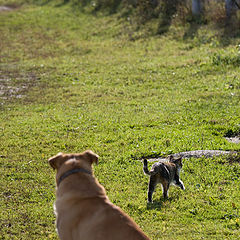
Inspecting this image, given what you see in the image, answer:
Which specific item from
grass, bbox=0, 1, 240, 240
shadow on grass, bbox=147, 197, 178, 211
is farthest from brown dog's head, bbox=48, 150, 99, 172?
shadow on grass, bbox=147, 197, 178, 211

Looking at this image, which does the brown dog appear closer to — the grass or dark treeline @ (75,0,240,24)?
the grass

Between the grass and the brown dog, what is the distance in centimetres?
201

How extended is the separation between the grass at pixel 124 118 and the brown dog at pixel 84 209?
2.01m

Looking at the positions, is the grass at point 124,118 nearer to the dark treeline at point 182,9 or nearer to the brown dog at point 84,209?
the dark treeline at point 182,9

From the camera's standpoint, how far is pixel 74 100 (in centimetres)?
1616

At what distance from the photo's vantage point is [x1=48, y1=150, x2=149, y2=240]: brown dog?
17.2ft

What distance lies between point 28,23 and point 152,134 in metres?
20.0

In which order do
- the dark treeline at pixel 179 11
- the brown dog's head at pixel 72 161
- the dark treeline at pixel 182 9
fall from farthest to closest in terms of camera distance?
the dark treeline at pixel 182 9, the dark treeline at pixel 179 11, the brown dog's head at pixel 72 161

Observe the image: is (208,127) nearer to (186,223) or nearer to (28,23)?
(186,223)

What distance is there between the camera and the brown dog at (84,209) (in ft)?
17.2

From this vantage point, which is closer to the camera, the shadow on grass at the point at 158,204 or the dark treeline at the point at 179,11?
the shadow on grass at the point at 158,204

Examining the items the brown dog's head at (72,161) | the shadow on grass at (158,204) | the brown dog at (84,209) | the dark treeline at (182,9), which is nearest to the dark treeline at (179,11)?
the dark treeline at (182,9)

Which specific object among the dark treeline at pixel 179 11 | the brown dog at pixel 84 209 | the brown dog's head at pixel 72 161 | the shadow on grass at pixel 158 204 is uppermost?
the brown dog's head at pixel 72 161

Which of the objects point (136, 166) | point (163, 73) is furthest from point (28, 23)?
point (136, 166)
